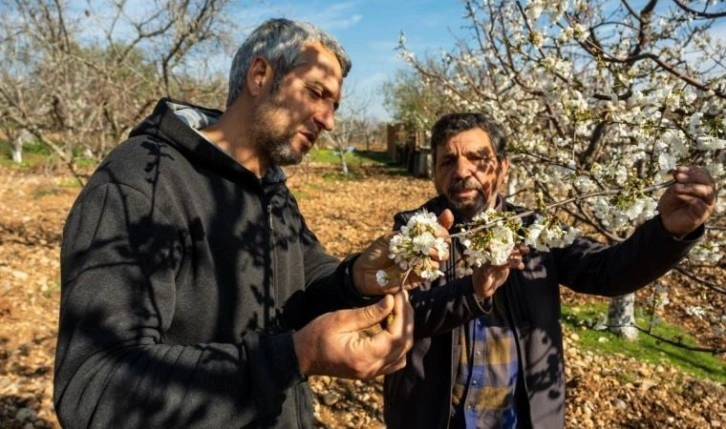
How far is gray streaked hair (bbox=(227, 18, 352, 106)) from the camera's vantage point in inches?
70.4

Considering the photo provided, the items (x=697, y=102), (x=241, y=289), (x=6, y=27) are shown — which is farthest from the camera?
(x=6, y=27)

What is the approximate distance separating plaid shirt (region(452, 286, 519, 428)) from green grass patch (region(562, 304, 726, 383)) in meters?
3.23

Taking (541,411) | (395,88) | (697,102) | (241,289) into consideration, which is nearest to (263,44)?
(241,289)

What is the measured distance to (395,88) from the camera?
111ft

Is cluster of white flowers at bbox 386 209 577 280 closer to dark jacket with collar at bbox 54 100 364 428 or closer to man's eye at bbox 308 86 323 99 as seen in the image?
dark jacket with collar at bbox 54 100 364 428

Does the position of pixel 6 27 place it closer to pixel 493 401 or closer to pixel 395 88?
pixel 493 401

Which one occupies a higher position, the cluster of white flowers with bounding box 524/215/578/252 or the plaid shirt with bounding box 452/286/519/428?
the cluster of white flowers with bounding box 524/215/578/252

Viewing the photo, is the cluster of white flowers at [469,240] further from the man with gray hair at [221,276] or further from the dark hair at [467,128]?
the dark hair at [467,128]

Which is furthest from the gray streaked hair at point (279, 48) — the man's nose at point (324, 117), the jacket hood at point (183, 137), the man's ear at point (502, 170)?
the man's ear at point (502, 170)

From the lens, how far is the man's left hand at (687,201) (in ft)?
4.81

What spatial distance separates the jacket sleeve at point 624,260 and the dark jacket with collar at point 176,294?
106 cm

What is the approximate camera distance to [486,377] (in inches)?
85.1

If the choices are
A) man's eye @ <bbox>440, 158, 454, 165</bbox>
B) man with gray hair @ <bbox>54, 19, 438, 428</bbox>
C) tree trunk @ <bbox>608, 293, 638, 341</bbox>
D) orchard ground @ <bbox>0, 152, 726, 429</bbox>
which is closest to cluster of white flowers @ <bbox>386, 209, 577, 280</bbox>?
man with gray hair @ <bbox>54, 19, 438, 428</bbox>

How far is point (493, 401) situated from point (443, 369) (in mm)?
237
